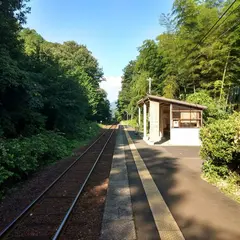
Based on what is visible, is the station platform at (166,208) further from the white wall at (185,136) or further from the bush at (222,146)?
the white wall at (185,136)

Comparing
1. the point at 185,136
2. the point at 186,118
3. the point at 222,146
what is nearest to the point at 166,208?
the point at 222,146

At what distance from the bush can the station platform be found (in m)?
0.63

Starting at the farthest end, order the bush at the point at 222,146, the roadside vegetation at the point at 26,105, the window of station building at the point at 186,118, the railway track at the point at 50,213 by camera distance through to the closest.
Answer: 1. the window of station building at the point at 186,118
2. the roadside vegetation at the point at 26,105
3. the bush at the point at 222,146
4. the railway track at the point at 50,213

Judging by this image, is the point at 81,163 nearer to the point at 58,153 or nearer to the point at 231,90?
the point at 58,153

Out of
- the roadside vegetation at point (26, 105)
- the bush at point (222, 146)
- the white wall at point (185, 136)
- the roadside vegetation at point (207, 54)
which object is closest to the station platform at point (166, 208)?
the bush at point (222, 146)

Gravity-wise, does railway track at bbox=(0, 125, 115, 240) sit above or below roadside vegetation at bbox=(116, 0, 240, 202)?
below

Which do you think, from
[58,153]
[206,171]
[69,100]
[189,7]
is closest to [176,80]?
[189,7]

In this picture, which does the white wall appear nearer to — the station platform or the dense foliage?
the dense foliage

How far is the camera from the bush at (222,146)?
695cm

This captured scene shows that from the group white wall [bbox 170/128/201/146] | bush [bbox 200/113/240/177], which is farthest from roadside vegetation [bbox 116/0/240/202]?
bush [bbox 200/113/240/177]

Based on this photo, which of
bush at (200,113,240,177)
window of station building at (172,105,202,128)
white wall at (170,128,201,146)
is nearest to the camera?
bush at (200,113,240,177)

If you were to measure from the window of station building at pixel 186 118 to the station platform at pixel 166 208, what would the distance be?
9.50 m

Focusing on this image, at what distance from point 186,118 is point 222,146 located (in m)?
11.7

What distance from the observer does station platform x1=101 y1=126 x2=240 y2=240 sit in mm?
4520
